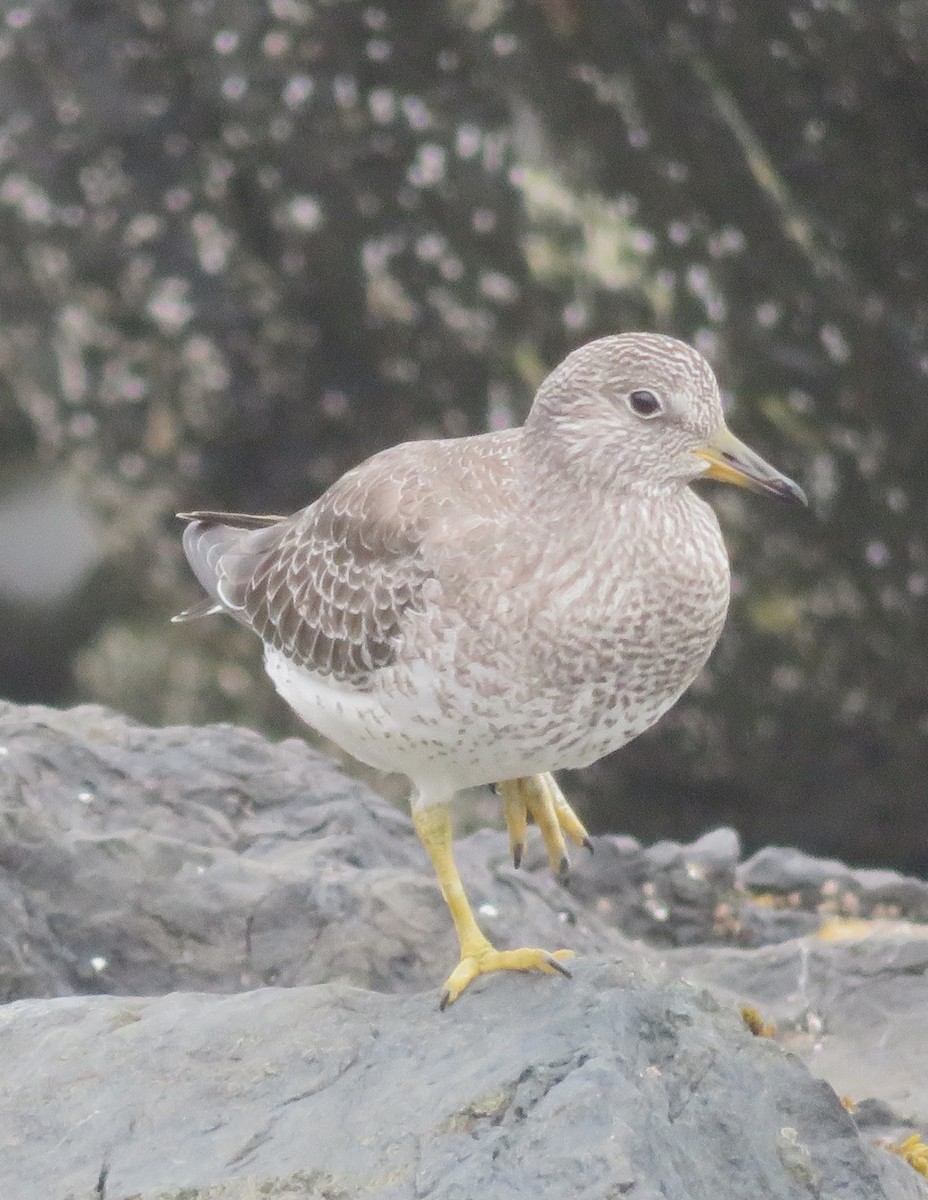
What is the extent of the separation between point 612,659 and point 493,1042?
1.13 m

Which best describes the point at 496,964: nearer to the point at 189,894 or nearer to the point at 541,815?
the point at 541,815

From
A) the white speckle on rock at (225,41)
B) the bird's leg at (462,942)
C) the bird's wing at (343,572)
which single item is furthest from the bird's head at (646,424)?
the white speckle on rock at (225,41)

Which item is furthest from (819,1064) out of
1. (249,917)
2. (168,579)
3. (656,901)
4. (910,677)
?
(168,579)

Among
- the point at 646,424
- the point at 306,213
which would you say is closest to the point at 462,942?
the point at 646,424

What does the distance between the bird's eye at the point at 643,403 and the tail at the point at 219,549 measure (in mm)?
1926

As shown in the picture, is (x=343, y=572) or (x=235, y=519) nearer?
(x=343, y=572)

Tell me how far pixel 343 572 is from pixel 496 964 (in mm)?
1443

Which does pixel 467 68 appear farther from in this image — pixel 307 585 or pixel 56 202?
pixel 307 585

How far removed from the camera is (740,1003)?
652cm

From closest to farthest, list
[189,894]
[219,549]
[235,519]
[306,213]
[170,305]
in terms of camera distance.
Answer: [189,894] < [219,549] < [235,519] < [306,213] < [170,305]

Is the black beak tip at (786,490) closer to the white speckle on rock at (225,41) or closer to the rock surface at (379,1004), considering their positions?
the rock surface at (379,1004)

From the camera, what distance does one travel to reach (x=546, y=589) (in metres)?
5.16

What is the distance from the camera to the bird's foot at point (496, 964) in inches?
195

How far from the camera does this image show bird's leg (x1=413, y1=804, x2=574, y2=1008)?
499 centimetres
